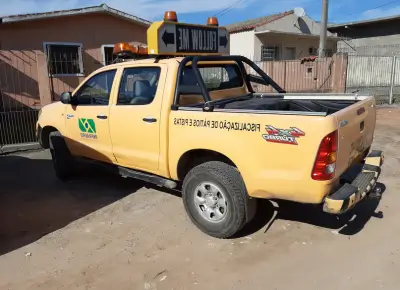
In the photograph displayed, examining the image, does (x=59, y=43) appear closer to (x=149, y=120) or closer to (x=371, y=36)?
(x=149, y=120)

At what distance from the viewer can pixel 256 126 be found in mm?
3105

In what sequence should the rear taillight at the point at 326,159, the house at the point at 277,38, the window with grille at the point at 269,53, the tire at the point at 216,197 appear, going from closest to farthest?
the rear taillight at the point at 326,159 < the tire at the point at 216,197 < the house at the point at 277,38 < the window with grille at the point at 269,53

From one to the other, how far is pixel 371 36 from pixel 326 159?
23137mm

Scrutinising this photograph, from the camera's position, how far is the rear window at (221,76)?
4594 mm

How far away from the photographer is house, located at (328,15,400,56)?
69.5ft

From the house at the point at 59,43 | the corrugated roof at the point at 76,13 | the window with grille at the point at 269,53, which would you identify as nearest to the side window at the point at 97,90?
the house at the point at 59,43

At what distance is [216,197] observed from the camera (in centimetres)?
362

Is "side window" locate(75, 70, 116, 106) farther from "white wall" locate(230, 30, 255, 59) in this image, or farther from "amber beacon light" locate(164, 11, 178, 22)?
"white wall" locate(230, 30, 255, 59)

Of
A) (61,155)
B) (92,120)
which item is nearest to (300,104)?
(92,120)

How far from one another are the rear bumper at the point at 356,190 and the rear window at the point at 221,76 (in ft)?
6.55

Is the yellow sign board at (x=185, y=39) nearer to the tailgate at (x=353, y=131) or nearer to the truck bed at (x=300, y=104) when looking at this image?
the truck bed at (x=300, y=104)

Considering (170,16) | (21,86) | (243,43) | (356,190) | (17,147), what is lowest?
(17,147)

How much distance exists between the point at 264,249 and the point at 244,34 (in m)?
18.7

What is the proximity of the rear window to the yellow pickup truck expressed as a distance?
0.02 metres
